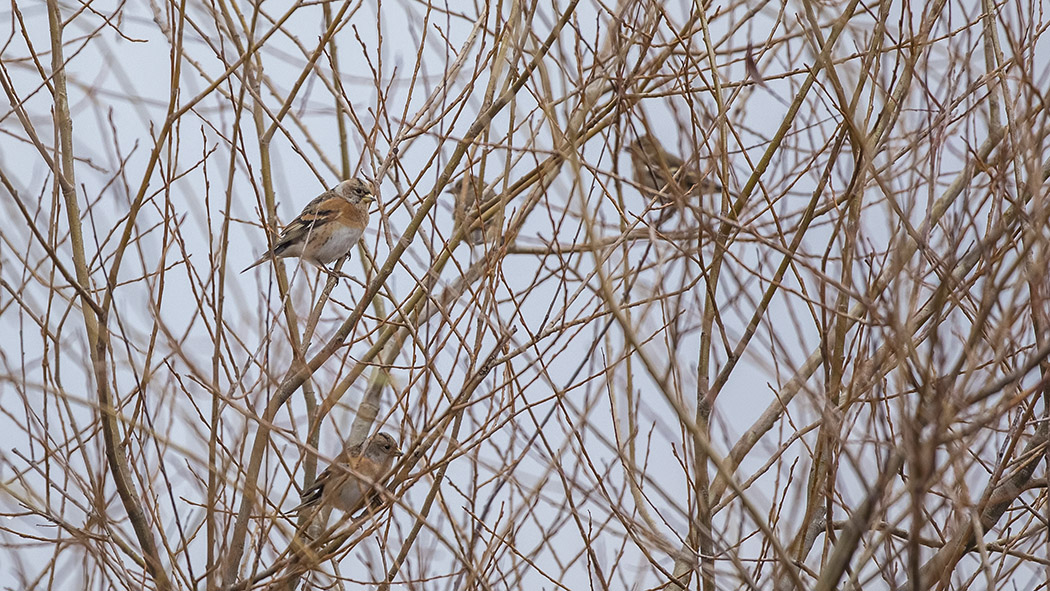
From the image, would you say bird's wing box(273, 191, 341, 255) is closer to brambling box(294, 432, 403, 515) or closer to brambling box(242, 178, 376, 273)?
brambling box(242, 178, 376, 273)

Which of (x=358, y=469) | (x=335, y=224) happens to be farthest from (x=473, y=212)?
(x=335, y=224)

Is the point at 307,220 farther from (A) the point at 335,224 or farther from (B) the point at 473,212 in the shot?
(B) the point at 473,212

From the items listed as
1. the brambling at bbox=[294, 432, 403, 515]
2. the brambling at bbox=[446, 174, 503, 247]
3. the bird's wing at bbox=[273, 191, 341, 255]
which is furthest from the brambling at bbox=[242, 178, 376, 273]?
the brambling at bbox=[294, 432, 403, 515]

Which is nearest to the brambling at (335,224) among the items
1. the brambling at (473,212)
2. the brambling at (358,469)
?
the brambling at (473,212)

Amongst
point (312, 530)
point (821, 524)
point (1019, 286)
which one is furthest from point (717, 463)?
Answer: point (312, 530)

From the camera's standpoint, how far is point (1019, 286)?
2.07 metres

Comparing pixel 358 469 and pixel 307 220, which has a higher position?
pixel 307 220

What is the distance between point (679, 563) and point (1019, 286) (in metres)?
1.67

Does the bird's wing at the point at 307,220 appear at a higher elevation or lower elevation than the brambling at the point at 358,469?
higher

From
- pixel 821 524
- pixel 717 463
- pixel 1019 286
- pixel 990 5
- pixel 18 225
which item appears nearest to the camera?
pixel 717 463

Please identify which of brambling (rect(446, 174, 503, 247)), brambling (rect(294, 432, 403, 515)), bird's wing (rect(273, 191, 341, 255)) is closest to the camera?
brambling (rect(446, 174, 503, 247))

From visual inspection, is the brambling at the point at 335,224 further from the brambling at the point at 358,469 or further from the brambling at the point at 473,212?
the brambling at the point at 358,469

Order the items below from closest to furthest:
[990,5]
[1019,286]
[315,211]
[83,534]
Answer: [1019,286] < [83,534] < [990,5] < [315,211]

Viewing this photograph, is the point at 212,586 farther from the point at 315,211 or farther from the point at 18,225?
the point at 315,211
